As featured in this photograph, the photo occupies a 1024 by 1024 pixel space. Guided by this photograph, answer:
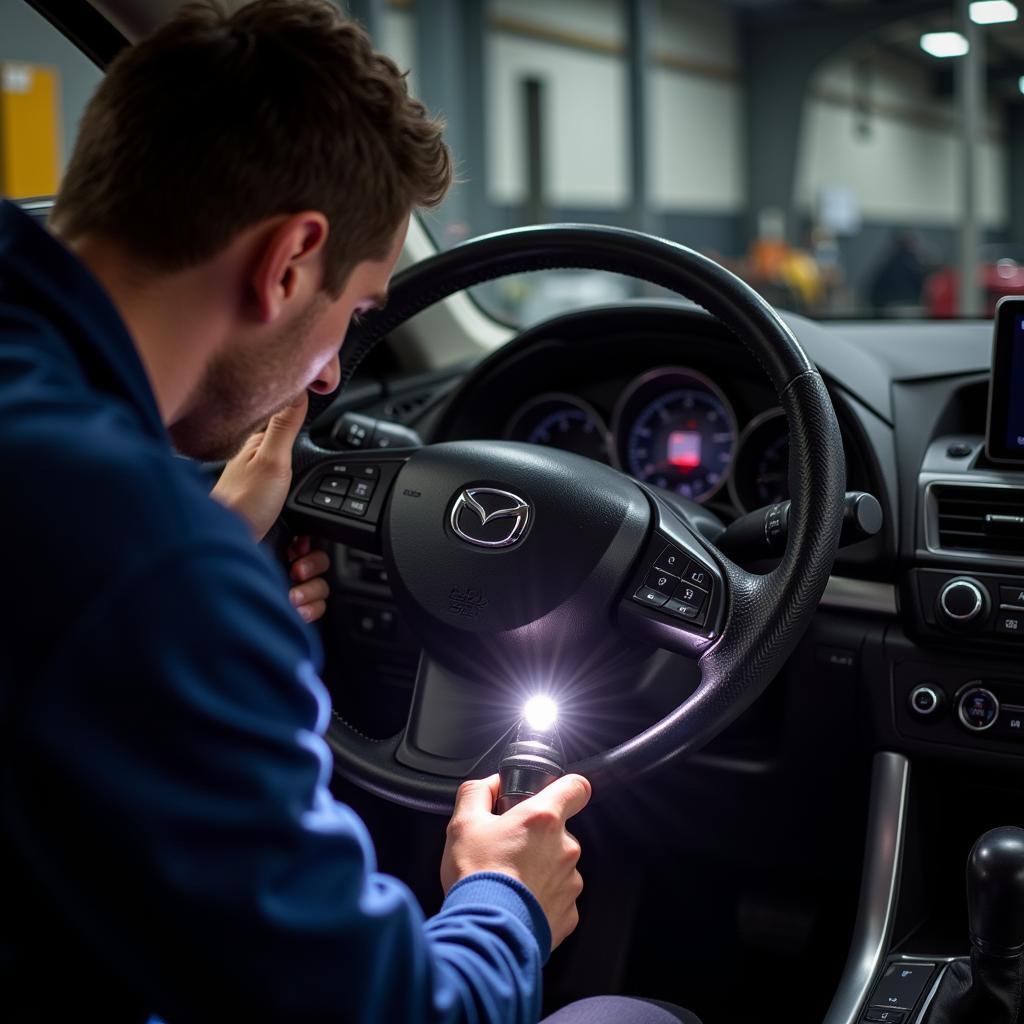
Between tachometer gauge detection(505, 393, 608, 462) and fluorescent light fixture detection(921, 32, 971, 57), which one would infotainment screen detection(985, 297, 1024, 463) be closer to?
tachometer gauge detection(505, 393, 608, 462)

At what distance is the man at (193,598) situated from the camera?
0.58 metres

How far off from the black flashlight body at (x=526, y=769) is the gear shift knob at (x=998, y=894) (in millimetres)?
461

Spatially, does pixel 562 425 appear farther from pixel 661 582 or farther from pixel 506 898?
pixel 506 898

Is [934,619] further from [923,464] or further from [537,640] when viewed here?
[537,640]

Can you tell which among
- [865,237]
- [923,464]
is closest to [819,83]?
[865,237]

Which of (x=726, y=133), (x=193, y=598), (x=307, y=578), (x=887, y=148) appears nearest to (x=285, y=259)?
(x=193, y=598)

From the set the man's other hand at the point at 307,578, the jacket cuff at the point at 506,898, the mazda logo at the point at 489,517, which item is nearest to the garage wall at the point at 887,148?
the man's other hand at the point at 307,578

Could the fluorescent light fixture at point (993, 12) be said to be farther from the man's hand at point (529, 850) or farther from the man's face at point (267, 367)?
the man's hand at point (529, 850)

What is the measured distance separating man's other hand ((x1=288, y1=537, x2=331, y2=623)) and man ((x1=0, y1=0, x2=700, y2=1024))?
554 mm

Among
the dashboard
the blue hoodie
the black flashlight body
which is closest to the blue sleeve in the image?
the blue hoodie

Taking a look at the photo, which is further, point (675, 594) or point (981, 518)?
point (981, 518)

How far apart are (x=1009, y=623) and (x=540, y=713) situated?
567mm

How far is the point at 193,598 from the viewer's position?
586 millimetres

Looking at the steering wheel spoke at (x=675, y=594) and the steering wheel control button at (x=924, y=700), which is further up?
the steering wheel spoke at (x=675, y=594)
